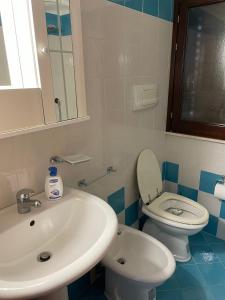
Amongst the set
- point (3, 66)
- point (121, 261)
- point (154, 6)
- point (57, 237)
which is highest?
point (154, 6)

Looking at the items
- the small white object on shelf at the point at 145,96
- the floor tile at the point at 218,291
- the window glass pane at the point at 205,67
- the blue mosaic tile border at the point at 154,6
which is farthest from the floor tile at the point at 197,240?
the blue mosaic tile border at the point at 154,6

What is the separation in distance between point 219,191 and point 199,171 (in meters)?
0.24

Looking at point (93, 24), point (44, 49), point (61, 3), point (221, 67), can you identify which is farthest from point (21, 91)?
point (221, 67)

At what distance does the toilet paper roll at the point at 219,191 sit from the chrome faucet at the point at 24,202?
133 centimetres

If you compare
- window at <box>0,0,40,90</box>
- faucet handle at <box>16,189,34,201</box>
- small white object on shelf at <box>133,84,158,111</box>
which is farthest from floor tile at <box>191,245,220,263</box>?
window at <box>0,0,40,90</box>

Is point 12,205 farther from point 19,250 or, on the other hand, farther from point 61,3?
point 61,3

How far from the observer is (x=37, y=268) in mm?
805

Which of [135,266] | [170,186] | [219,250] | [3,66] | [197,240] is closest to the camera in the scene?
[3,66]

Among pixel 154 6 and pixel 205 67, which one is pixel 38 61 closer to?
pixel 154 6

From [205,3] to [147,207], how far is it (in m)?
1.48

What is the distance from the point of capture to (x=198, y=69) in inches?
68.9

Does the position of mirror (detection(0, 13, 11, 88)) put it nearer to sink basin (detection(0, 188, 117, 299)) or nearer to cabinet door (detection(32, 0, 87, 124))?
cabinet door (detection(32, 0, 87, 124))

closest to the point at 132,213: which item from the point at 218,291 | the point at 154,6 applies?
the point at 218,291

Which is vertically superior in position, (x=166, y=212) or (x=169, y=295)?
(x=166, y=212)
